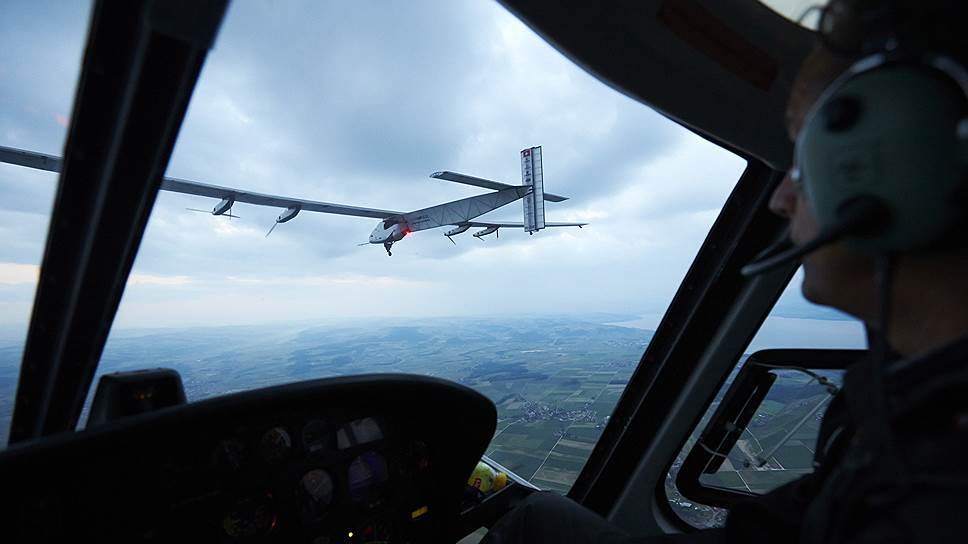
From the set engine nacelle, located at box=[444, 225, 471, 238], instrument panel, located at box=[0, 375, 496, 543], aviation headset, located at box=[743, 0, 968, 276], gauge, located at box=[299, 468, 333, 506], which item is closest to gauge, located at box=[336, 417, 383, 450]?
instrument panel, located at box=[0, 375, 496, 543]

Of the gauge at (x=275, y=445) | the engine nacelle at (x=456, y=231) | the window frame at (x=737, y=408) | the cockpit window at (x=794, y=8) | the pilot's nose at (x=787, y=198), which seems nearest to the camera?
the pilot's nose at (x=787, y=198)

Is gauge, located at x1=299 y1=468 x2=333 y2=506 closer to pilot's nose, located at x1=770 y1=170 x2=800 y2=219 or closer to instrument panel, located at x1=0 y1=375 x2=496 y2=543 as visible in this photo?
instrument panel, located at x1=0 y1=375 x2=496 y2=543

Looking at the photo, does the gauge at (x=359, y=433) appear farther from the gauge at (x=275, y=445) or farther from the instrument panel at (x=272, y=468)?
the gauge at (x=275, y=445)

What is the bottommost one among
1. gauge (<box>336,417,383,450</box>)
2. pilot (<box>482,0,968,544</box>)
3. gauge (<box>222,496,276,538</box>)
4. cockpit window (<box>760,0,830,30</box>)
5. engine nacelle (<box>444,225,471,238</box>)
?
gauge (<box>222,496,276,538</box>)

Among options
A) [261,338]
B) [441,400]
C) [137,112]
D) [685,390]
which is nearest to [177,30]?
[137,112]

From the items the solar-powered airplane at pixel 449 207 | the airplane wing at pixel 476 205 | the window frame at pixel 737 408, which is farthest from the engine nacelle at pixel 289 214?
the window frame at pixel 737 408

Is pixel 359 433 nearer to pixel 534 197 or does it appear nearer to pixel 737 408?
pixel 737 408

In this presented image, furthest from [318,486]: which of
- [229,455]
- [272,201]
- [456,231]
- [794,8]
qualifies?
[456,231]
